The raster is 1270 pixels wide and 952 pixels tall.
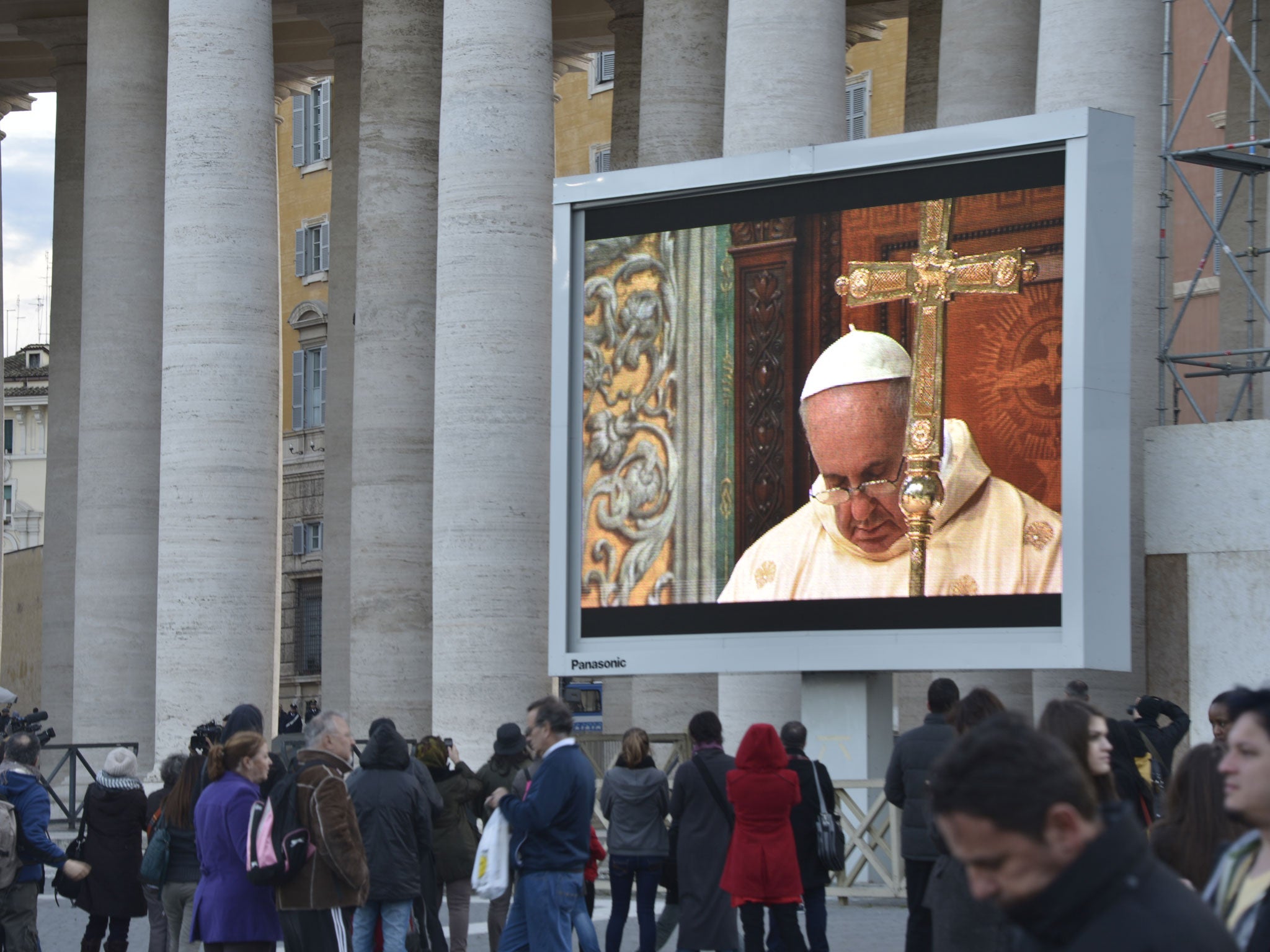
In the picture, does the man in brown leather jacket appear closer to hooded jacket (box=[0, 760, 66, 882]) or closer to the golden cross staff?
hooded jacket (box=[0, 760, 66, 882])

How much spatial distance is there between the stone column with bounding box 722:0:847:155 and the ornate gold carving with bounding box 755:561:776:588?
507 cm

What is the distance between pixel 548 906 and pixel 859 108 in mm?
34181

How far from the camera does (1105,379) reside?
60.8ft

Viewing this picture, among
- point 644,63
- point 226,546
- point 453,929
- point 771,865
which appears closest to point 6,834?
point 453,929

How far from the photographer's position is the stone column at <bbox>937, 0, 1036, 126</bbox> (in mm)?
26703

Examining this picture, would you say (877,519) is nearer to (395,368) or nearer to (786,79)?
(786,79)

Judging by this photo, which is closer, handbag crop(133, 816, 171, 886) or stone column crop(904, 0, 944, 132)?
handbag crop(133, 816, 171, 886)

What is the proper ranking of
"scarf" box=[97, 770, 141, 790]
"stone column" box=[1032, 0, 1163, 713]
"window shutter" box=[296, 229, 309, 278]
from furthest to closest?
"window shutter" box=[296, 229, 309, 278]
"stone column" box=[1032, 0, 1163, 713]
"scarf" box=[97, 770, 141, 790]

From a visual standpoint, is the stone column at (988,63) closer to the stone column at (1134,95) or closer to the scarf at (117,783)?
the stone column at (1134,95)

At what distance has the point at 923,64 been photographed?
104ft

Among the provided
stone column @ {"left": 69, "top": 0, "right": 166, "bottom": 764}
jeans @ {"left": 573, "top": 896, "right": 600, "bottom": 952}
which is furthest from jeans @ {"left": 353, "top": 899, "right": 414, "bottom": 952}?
stone column @ {"left": 69, "top": 0, "right": 166, "bottom": 764}

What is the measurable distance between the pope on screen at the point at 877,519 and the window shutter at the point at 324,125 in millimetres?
35772

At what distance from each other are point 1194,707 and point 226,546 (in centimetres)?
1309

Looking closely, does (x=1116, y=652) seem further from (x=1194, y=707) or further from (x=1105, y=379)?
(x=1105, y=379)
